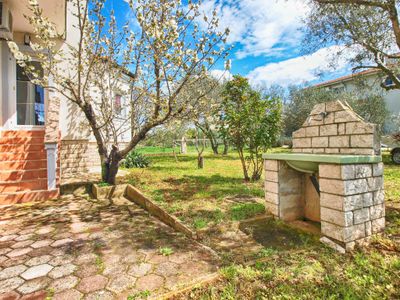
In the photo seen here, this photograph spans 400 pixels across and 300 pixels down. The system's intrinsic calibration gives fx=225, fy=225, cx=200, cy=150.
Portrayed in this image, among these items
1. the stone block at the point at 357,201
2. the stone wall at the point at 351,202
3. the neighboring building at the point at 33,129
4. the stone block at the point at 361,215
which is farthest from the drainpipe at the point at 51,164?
the stone block at the point at 361,215

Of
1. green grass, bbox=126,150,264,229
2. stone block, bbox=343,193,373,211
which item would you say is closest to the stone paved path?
green grass, bbox=126,150,264,229

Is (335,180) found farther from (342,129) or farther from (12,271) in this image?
(12,271)

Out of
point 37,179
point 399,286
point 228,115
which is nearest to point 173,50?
point 228,115

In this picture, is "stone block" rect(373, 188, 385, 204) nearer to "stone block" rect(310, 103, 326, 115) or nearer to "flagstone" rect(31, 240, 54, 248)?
"stone block" rect(310, 103, 326, 115)

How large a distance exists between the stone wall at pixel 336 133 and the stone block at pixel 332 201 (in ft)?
2.58

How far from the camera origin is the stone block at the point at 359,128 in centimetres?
298

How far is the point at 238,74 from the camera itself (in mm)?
7262

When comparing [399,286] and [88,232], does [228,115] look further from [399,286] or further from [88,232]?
[399,286]

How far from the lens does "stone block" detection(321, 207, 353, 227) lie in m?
2.70

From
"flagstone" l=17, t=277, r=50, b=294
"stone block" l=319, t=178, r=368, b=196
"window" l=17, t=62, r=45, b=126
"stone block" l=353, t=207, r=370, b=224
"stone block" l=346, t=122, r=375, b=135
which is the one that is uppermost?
"window" l=17, t=62, r=45, b=126

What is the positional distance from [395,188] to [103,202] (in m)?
7.15

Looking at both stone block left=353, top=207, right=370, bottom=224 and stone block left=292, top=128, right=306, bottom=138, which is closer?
stone block left=353, top=207, right=370, bottom=224

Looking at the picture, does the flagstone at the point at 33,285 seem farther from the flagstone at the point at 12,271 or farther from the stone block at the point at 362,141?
the stone block at the point at 362,141

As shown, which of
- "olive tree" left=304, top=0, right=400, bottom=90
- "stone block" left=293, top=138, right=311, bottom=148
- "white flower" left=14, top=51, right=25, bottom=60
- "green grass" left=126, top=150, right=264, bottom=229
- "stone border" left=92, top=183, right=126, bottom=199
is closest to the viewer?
"stone block" left=293, top=138, right=311, bottom=148
